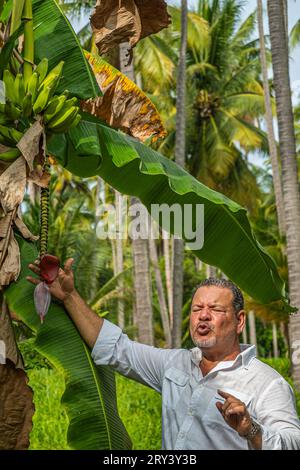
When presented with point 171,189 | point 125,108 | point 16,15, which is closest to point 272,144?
point 125,108

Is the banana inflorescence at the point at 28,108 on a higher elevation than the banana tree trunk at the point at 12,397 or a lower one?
higher

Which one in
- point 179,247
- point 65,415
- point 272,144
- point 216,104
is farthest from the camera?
point 216,104

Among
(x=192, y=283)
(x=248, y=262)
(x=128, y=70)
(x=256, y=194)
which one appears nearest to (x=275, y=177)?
(x=256, y=194)

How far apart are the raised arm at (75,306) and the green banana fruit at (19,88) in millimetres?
741

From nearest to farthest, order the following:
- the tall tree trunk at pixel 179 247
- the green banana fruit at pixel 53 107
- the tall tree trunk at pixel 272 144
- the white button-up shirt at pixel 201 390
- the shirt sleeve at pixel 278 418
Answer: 1. the shirt sleeve at pixel 278 418
2. the white button-up shirt at pixel 201 390
3. the green banana fruit at pixel 53 107
4. the tall tree trunk at pixel 179 247
5. the tall tree trunk at pixel 272 144

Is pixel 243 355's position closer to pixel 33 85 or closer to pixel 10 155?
pixel 10 155

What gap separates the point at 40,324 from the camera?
3.50 meters

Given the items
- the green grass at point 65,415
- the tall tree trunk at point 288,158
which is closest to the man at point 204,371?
the green grass at point 65,415

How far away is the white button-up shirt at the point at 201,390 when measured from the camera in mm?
2914

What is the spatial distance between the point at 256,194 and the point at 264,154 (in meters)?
1.74

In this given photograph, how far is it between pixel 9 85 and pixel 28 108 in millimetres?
147

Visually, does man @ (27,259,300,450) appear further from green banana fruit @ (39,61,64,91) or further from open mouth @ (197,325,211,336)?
green banana fruit @ (39,61,64,91)

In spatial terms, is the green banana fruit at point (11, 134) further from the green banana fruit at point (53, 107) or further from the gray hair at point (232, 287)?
the gray hair at point (232, 287)

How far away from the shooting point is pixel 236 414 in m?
2.58
